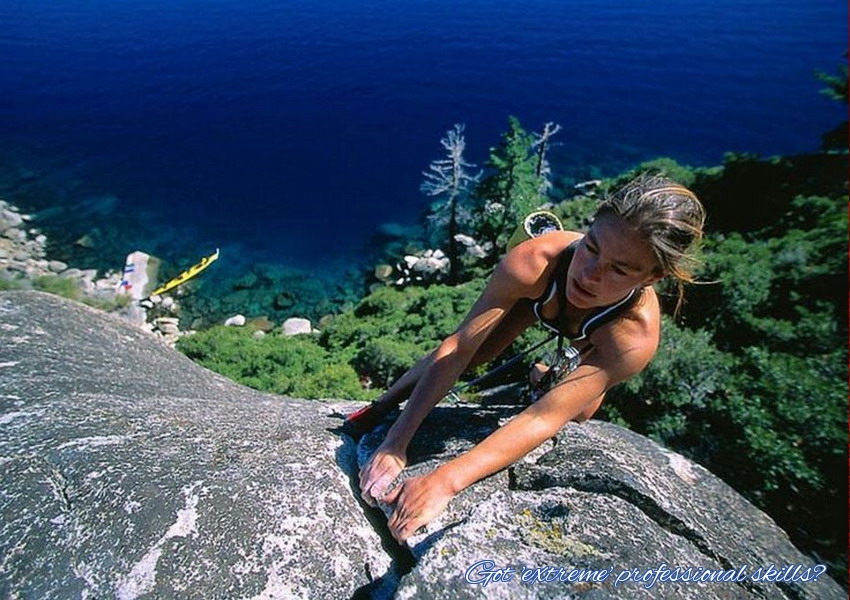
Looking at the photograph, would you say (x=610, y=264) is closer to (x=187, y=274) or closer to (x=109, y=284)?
(x=187, y=274)

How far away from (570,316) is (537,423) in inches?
37.7

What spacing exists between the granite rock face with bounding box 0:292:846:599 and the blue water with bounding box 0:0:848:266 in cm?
3079

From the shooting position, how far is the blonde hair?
2961 millimetres

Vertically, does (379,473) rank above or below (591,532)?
below

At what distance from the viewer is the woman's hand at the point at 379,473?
384 cm

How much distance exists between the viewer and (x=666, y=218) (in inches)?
116

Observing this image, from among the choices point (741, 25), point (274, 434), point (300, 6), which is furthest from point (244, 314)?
point (741, 25)

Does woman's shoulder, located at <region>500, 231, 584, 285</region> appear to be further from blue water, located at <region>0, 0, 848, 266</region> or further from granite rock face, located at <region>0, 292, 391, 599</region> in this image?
blue water, located at <region>0, 0, 848, 266</region>

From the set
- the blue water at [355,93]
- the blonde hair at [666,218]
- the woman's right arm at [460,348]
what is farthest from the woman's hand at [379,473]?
the blue water at [355,93]

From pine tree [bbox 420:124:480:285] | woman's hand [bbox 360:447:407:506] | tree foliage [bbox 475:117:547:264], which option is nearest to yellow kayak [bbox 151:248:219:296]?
pine tree [bbox 420:124:480:285]

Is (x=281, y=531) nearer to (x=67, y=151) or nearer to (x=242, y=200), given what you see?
(x=242, y=200)

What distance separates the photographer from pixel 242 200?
4106 cm

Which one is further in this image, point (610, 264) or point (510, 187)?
point (510, 187)

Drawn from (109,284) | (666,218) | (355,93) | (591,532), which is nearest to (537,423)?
(591,532)
